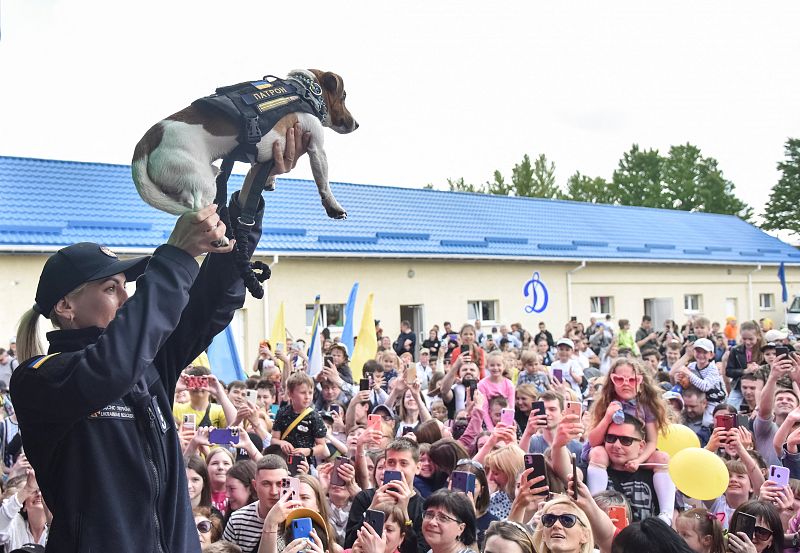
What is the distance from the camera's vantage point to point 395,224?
2627 centimetres

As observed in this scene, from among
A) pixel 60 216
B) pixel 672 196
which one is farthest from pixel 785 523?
pixel 672 196

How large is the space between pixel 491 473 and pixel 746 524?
1.72 meters

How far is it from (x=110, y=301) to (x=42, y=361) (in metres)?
0.25

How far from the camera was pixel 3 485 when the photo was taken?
6.30 meters

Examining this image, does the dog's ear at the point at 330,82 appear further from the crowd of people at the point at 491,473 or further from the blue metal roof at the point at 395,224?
the blue metal roof at the point at 395,224

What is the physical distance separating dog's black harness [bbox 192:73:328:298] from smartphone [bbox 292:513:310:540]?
4.72 ft

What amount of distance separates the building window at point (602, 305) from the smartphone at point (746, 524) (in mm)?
25426

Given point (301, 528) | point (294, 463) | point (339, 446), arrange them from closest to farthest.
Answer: point (301, 528), point (294, 463), point (339, 446)

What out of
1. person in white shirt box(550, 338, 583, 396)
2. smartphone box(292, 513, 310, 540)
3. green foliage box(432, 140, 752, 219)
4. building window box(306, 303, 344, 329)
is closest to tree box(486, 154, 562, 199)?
green foliage box(432, 140, 752, 219)

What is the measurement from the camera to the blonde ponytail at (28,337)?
2.47 meters

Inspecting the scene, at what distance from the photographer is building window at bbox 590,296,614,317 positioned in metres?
30.0

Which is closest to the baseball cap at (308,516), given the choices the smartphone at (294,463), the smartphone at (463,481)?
the smartphone at (463,481)

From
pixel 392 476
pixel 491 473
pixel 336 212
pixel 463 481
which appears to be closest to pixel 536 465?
pixel 463 481

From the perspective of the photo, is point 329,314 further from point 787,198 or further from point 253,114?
point 787,198
